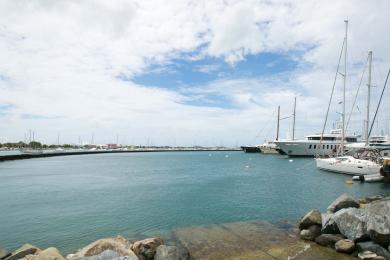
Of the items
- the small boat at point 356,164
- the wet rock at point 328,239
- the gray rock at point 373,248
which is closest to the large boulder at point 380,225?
the gray rock at point 373,248

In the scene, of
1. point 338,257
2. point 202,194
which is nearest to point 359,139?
point 202,194

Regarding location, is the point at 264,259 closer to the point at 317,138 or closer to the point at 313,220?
the point at 313,220

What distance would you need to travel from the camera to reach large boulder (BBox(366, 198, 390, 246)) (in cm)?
1162

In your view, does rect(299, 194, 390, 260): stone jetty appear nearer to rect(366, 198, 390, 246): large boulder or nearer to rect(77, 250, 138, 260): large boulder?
rect(366, 198, 390, 246): large boulder

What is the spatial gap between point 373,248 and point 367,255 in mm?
497

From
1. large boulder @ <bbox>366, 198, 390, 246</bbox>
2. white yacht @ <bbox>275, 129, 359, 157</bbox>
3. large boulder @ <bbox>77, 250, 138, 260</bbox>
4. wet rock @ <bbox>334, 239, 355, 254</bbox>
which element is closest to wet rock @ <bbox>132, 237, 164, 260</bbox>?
large boulder @ <bbox>77, 250, 138, 260</bbox>

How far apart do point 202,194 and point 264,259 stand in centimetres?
1866

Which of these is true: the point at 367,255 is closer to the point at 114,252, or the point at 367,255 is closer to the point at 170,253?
the point at 170,253

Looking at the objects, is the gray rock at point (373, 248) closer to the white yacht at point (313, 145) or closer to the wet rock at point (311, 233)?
the wet rock at point (311, 233)

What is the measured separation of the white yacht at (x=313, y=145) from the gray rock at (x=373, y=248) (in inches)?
2999

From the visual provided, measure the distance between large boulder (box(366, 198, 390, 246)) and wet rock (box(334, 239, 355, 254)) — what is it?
86cm

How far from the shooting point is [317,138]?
87250 mm

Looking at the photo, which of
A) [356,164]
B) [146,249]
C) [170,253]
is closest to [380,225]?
[170,253]

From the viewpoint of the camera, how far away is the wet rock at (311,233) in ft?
44.5
